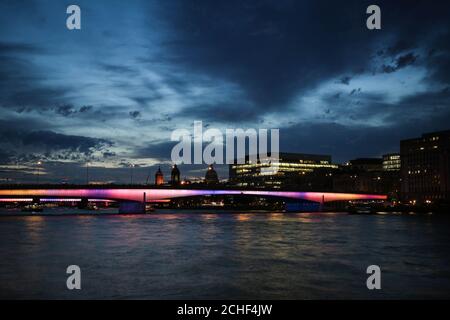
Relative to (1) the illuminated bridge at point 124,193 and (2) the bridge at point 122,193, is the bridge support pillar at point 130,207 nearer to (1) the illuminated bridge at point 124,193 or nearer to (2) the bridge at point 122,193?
(2) the bridge at point 122,193

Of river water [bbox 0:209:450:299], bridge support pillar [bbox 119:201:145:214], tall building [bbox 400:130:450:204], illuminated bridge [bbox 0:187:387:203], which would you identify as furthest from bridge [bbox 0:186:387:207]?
river water [bbox 0:209:450:299]

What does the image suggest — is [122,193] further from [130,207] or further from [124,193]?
Result: [130,207]

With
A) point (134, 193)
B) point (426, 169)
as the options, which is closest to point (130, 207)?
point (134, 193)

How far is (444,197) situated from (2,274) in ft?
553

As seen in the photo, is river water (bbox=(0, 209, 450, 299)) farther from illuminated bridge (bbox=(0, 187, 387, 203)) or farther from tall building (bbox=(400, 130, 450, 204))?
tall building (bbox=(400, 130, 450, 204))

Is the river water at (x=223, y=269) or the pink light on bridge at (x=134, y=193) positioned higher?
the pink light on bridge at (x=134, y=193)

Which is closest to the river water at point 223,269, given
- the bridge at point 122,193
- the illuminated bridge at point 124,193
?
the bridge at point 122,193

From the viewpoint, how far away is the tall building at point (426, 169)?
576 ft

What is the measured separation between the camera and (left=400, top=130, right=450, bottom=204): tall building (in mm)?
175625

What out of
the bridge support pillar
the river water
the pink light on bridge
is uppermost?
the pink light on bridge
